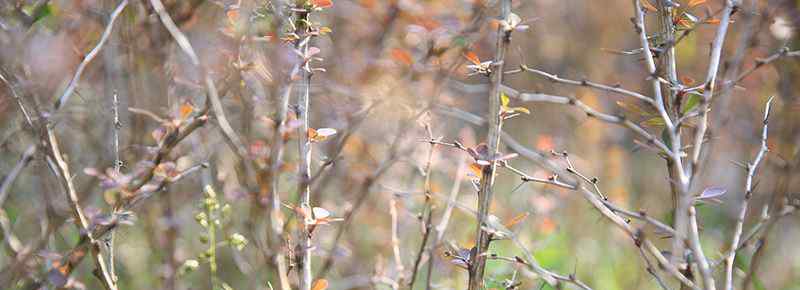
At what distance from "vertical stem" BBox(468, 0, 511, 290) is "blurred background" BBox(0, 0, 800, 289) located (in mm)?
43

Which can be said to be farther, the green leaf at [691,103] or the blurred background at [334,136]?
the blurred background at [334,136]

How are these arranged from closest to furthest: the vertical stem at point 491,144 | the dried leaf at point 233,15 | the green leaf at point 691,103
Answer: the vertical stem at point 491,144 → the green leaf at point 691,103 → the dried leaf at point 233,15

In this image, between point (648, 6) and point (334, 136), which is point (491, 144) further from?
point (334, 136)

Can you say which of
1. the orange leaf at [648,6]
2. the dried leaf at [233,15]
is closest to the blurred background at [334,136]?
the dried leaf at [233,15]

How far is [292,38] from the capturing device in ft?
5.43

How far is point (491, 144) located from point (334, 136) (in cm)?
171

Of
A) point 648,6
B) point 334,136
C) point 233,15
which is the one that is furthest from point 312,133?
point 334,136

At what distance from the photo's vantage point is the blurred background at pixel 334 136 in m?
1.90

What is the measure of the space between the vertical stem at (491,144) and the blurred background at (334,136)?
43 mm

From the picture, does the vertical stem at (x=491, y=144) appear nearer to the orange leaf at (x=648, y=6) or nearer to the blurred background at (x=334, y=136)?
the blurred background at (x=334, y=136)

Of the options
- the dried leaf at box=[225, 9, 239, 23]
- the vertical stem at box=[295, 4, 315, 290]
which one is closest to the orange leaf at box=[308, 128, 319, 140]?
the vertical stem at box=[295, 4, 315, 290]

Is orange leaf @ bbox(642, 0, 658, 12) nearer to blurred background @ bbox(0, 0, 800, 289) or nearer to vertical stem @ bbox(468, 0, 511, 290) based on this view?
blurred background @ bbox(0, 0, 800, 289)

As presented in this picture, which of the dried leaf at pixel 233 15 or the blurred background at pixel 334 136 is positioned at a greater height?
the dried leaf at pixel 233 15

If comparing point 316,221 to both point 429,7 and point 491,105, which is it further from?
point 429,7
